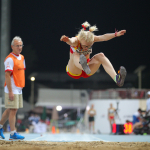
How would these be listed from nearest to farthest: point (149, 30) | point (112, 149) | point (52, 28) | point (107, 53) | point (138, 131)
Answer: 1. point (112, 149)
2. point (138, 131)
3. point (52, 28)
4. point (149, 30)
5. point (107, 53)

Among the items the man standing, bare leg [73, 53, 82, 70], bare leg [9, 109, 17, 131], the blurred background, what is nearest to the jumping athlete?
bare leg [73, 53, 82, 70]

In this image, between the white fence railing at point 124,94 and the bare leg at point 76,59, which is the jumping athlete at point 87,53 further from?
the white fence railing at point 124,94

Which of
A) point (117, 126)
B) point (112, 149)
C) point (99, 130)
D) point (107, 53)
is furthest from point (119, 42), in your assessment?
point (112, 149)

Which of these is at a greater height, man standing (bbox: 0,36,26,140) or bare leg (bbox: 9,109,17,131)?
man standing (bbox: 0,36,26,140)

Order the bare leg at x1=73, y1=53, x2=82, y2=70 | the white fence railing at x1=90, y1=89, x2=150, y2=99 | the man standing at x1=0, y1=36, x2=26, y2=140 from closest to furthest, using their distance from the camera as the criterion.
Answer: the bare leg at x1=73, y1=53, x2=82, y2=70
the man standing at x1=0, y1=36, x2=26, y2=140
the white fence railing at x1=90, y1=89, x2=150, y2=99

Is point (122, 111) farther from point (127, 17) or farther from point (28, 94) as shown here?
point (28, 94)

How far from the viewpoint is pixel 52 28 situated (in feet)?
42.6

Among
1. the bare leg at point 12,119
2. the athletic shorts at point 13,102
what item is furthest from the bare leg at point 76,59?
the bare leg at point 12,119

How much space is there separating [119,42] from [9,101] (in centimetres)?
1232

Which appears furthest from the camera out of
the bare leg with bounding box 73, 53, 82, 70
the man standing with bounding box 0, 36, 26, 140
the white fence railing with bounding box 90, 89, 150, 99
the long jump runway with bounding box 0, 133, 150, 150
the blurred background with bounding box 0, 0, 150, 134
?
the white fence railing with bounding box 90, 89, 150, 99

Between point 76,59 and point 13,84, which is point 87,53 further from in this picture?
point 13,84

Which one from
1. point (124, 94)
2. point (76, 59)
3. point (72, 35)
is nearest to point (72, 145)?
point (76, 59)

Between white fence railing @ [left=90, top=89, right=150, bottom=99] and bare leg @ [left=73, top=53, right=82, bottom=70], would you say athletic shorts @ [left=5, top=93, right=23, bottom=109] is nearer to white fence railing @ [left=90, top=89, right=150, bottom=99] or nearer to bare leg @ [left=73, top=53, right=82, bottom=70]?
bare leg @ [left=73, top=53, right=82, bottom=70]

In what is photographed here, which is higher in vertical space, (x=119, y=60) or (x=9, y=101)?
(x=119, y=60)
